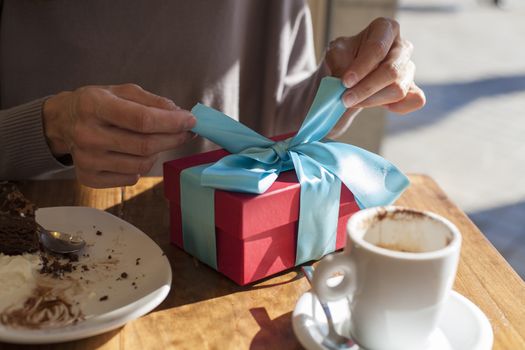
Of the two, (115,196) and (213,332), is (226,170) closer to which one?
(213,332)

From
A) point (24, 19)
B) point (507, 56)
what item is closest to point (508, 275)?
point (24, 19)

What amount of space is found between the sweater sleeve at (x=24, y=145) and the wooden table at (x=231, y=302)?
0.21ft

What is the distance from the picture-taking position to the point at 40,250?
88 centimetres

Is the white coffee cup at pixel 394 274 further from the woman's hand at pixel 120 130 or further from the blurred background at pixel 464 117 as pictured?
the blurred background at pixel 464 117

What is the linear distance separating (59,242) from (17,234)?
0.06m

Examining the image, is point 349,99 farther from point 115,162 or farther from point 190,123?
point 115,162

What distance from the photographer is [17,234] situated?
85cm

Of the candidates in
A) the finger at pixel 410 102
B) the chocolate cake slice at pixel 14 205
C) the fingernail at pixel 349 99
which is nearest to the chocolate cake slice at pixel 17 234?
the chocolate cake slice at pixel 14 205

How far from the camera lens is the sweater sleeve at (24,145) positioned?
1.05m

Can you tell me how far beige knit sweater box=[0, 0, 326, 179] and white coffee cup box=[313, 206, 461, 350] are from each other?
0.61 m

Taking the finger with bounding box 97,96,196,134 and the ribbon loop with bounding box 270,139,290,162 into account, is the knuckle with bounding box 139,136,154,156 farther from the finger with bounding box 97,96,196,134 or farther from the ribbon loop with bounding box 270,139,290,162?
the ribbon loop with bounding box 270,139,290,162

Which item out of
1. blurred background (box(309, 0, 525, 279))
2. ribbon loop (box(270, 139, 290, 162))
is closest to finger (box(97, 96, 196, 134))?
ribbon loop (box(270, 139, 290, 162))

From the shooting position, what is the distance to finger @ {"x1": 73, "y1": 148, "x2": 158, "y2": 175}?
3.03ft

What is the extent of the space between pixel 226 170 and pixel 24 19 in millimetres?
658
